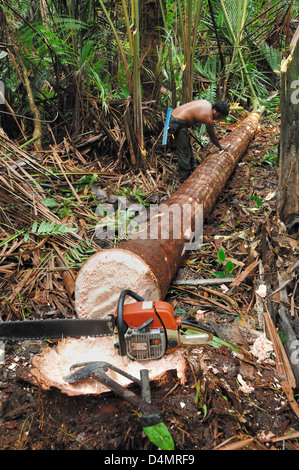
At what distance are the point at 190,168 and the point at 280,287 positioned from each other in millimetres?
2580

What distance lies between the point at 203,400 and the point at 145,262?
3.05 feet

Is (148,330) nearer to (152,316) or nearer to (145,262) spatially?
(152,316)

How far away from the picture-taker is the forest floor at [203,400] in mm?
1548

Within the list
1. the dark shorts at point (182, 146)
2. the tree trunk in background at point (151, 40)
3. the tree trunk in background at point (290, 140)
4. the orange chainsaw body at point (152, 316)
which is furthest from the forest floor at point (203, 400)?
the tree trunk in background at point (151, 40)

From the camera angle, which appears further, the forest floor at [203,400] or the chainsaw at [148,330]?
the chainsaw at [148,330]

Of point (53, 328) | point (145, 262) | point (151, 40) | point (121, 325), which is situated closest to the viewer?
point (121, 325)

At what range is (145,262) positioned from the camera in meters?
2.28

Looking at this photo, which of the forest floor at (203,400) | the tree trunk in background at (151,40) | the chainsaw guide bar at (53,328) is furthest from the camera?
the tree trunk in background at (151,40)

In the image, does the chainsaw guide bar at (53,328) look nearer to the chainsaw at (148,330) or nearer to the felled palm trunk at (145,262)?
the chainsaw at (148,330)

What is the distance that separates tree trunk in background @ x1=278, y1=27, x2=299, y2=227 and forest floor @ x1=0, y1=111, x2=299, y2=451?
0.17 meters

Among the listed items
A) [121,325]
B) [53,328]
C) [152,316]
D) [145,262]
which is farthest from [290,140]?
[53,328]

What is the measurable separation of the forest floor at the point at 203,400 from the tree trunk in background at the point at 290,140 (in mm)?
172

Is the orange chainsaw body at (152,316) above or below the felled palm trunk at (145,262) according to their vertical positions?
above

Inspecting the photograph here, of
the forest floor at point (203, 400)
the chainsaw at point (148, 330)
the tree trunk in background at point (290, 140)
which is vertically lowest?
the forest floor at point (203, 400)
